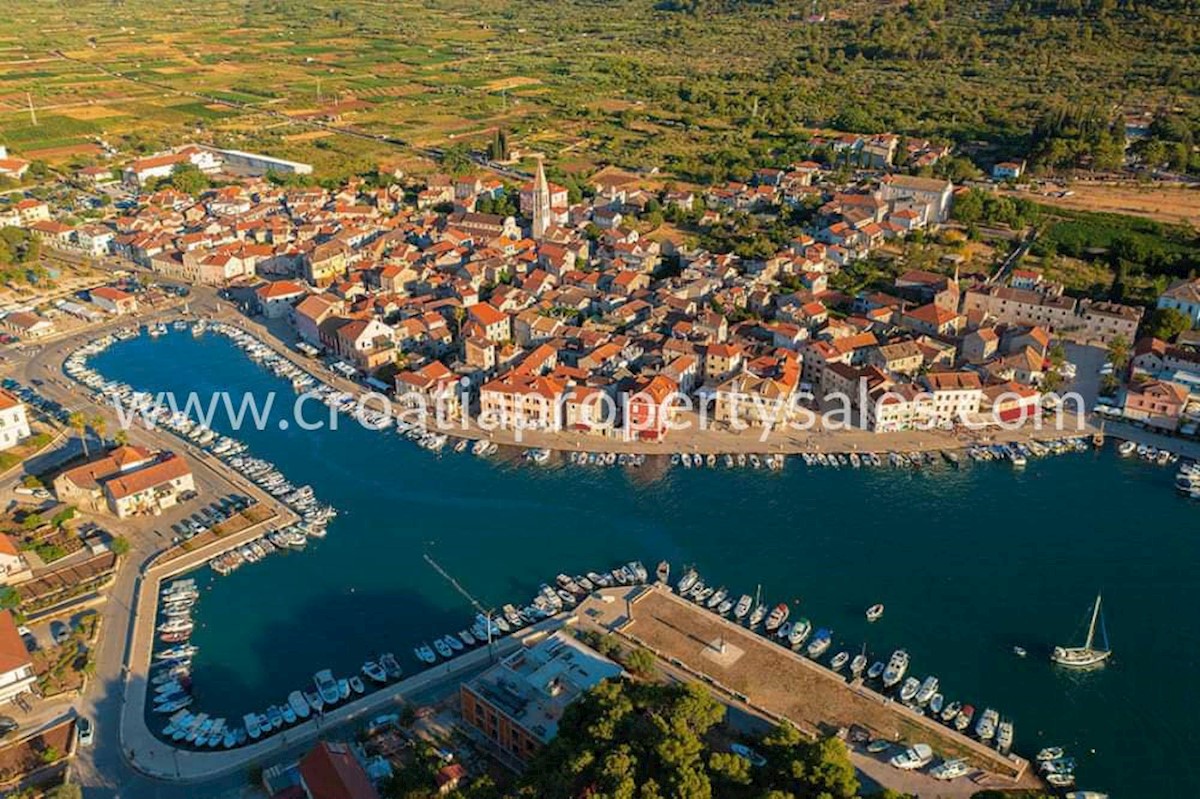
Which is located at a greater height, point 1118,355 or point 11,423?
point 11,423

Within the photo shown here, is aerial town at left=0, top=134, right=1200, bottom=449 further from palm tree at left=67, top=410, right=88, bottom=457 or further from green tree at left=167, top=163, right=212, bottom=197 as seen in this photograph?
→ palm tree at left=67, top=410, right=88, bottom=457

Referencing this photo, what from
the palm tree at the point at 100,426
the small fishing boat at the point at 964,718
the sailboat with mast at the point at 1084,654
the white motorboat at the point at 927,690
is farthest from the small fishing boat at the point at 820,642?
the palm tree at the point at 100,426

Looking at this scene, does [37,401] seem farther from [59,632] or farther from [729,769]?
[729,769]

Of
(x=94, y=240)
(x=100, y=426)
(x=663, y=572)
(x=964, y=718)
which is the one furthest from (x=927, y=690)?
(x=94, y=240)

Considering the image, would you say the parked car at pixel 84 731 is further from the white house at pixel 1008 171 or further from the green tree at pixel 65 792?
the white house at pixel 1008 171

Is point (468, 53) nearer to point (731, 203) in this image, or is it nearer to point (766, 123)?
point (766, 123)

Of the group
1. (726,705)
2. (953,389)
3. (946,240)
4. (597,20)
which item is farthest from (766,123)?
(597,20)
